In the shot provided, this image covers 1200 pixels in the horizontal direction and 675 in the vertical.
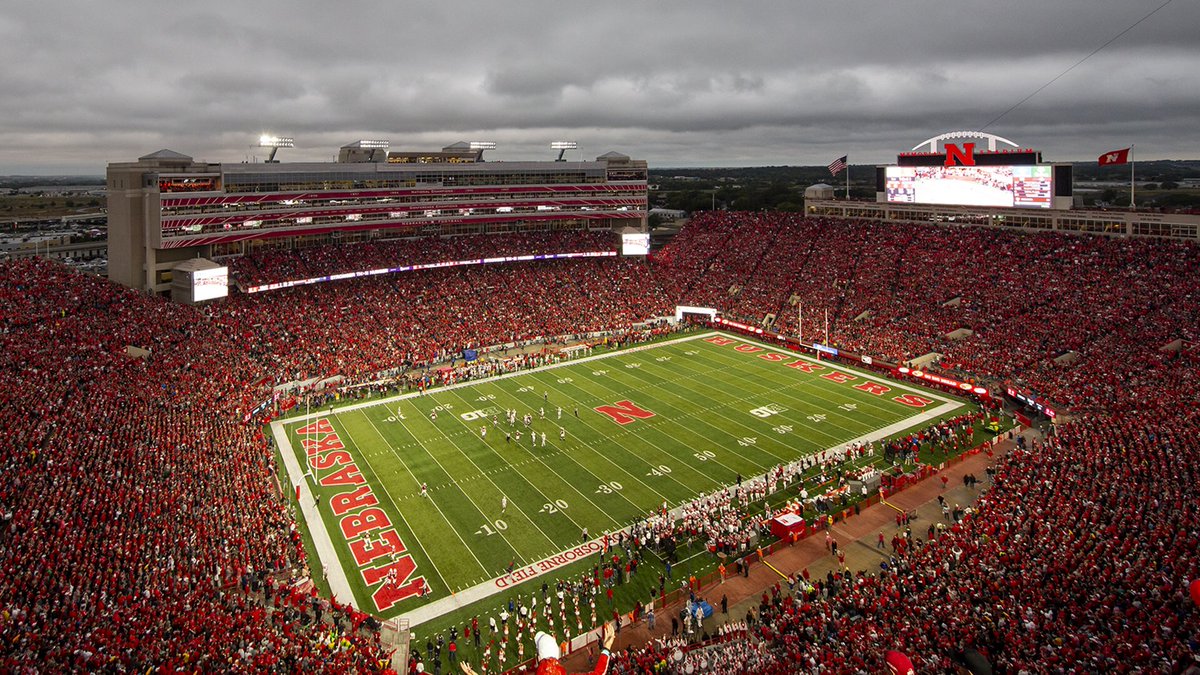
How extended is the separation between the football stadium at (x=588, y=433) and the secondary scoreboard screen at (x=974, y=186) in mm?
211

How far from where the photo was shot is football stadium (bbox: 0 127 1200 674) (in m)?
15.0

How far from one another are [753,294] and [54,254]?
7217cm

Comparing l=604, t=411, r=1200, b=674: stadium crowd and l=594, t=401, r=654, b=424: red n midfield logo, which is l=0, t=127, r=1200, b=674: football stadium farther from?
l=594, t=401, r=654, b=424: red n midfield logo

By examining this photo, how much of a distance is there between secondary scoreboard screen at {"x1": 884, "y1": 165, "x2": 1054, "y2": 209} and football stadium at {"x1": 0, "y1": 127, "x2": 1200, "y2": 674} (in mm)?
211

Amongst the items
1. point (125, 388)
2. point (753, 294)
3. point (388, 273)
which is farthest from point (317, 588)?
point (753, 294)

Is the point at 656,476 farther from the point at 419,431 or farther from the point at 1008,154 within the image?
the point at 1008,154

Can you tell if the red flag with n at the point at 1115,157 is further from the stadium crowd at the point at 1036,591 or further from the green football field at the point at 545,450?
the stadium crowd at the point at 1036,591

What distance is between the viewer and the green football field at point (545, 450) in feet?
69.4

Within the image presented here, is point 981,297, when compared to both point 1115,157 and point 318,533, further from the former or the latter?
point 318,533

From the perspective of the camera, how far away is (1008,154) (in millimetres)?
46781

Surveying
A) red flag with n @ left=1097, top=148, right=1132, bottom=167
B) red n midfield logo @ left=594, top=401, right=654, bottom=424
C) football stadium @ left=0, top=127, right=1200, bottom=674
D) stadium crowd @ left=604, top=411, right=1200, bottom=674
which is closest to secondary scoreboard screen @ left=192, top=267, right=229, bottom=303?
football stadium @ left=0, top=127, right=1200, bottom=674

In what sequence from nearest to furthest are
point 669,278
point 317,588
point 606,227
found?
point 317,588, point 669,278, point 606,227

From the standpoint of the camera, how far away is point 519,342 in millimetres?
45688

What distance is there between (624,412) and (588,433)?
10.7ft
